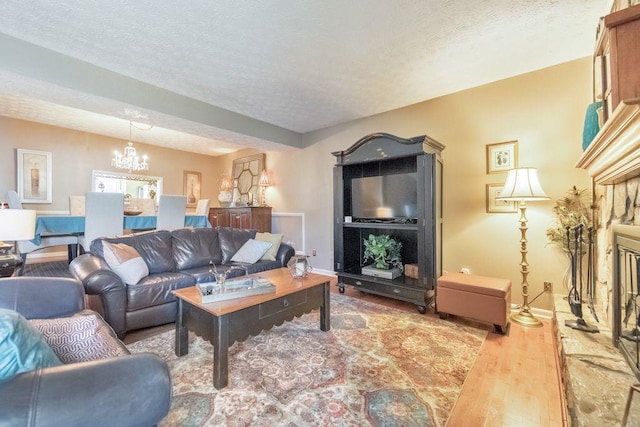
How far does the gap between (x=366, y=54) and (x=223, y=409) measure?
9.74ft

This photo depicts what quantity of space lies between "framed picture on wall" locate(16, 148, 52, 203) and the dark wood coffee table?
5.19 metres

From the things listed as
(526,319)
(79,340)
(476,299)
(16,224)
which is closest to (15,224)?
(16,224)

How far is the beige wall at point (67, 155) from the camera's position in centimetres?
473

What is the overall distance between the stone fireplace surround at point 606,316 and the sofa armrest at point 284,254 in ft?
9.16

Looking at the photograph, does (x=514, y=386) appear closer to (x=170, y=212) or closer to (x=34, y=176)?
(x=170, y=212)

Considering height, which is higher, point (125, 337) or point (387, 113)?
point (387, 113)

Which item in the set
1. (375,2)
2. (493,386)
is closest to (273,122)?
(375,2)

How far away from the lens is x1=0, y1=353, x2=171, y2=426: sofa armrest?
2.21 feet

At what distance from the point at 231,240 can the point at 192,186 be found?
4.13 meters

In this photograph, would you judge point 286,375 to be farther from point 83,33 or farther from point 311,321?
point 83,33

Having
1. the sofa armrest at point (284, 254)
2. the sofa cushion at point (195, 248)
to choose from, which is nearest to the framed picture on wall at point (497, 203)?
the sofa armrest at point (284, 254)

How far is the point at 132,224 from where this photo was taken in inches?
172

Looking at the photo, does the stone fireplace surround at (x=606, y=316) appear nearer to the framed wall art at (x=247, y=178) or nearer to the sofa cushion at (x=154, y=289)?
the sofa cushion at (x=154, y=289)

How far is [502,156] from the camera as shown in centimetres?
303
